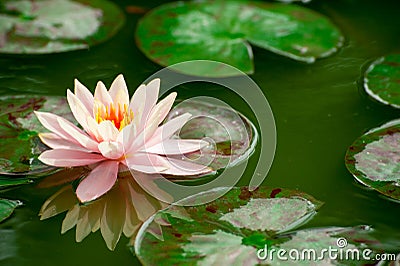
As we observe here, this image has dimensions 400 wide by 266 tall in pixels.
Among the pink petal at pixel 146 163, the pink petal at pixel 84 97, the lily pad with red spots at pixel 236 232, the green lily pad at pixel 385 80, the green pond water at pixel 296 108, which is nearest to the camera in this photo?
the lily pad with red spots at pixel 236 232

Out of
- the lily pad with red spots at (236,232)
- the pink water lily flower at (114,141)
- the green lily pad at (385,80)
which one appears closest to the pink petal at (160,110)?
the pink water lily flower at (114,141)

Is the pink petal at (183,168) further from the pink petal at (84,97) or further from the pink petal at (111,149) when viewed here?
the pink petal at (84,97)

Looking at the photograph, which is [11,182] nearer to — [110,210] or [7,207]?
[7,207]

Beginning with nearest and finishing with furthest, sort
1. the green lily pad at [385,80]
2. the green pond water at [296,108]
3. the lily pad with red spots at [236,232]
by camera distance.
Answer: the lily pad with red spots at [236,232]
the green pond water at [296,108]
the green lily pad at [385,80]

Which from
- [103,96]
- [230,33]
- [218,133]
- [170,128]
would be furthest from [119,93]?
[230,33]

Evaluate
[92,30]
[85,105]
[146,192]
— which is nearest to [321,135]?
[146,192]

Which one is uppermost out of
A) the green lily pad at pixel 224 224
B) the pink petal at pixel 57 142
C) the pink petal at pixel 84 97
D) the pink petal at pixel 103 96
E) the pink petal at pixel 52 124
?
the pink petal at pixel 103 96
